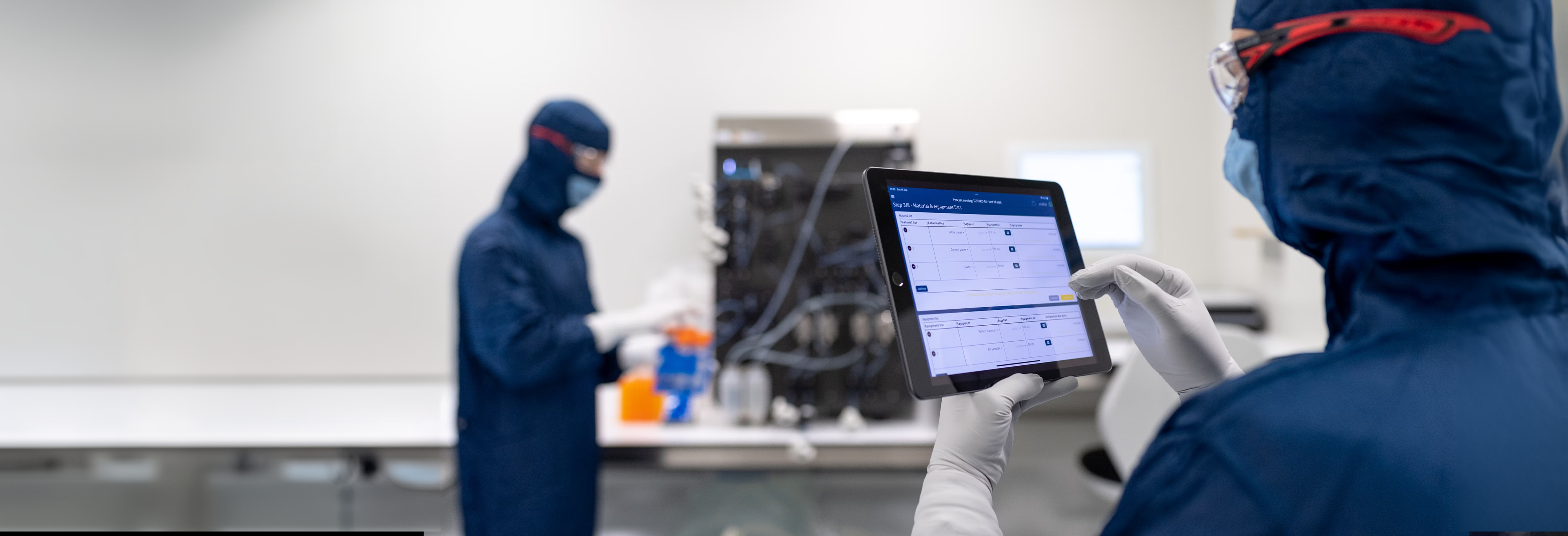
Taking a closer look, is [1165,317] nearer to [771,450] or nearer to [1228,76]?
[1228,76]

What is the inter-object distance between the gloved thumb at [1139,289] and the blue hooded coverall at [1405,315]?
0.11 metres

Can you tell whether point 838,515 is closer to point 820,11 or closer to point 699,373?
point 699,373

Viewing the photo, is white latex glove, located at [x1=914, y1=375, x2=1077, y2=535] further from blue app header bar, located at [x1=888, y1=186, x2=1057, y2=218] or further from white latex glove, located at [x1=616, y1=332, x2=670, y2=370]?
white latex glove, located at [x1=616, y1=332, x2=670, y2=370]

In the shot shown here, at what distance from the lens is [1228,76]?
63cm

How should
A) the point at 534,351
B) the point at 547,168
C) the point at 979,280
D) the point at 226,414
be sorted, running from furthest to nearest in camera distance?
the point at 226,414
the point at 547,168
the point at 534,351
the point at 979,280

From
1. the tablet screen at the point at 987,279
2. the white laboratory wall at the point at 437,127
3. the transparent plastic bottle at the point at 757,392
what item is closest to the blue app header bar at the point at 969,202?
the tablet screen at the point at 987,279

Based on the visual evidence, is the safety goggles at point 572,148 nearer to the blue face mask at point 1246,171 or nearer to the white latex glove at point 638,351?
the white latex glove at point 638,351

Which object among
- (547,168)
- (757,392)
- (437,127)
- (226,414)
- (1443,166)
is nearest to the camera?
(1443,166)

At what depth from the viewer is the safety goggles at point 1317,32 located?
0.50m

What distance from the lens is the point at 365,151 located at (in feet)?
8.48

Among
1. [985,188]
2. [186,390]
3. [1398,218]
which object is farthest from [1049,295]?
[186,390]

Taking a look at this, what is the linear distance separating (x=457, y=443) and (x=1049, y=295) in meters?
1.47

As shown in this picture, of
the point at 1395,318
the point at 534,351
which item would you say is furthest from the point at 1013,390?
the point at 534,351

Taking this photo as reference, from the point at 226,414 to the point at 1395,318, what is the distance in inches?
122
